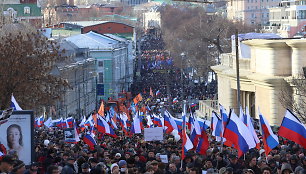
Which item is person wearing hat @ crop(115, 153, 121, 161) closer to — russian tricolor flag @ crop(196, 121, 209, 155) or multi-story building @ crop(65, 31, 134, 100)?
russian tricolor flag @ crop(196, 121, 209, 155)

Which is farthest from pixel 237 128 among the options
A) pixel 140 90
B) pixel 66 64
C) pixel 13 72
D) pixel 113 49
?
pixel 113 49

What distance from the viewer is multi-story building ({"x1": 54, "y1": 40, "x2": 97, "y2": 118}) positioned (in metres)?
64.0

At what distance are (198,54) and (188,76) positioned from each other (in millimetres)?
5192

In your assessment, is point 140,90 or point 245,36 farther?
point 140,90

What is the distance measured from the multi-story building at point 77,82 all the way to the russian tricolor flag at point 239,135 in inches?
1537

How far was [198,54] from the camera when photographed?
344 feet

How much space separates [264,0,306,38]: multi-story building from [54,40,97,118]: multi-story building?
35.0 meters

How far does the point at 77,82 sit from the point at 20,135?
51.7 meters

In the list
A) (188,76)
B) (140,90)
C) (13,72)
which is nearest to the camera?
(13,72)

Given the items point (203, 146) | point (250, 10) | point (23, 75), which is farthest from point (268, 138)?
point (250, 10)

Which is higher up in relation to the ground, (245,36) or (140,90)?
(245,36)

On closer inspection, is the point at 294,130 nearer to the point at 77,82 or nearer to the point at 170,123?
the point at 170,123

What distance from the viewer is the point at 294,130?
18.5 meters

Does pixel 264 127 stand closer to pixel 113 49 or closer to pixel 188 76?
pixel 113 49
